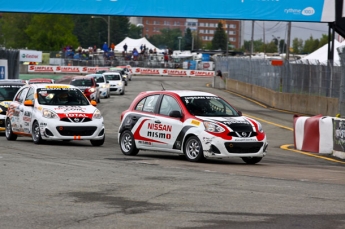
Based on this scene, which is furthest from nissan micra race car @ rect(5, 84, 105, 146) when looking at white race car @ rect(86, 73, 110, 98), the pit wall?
white race car @ rect(86, 73, 110, 98)

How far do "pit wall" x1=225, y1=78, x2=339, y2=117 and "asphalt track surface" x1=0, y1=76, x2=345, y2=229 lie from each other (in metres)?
15.9

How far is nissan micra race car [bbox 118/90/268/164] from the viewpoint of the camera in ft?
49.3

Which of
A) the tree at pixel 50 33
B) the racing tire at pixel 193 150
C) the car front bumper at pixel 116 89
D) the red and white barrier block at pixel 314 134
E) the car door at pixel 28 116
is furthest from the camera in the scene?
the tree at pixel 50 33

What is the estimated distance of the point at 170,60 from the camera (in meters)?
98.0

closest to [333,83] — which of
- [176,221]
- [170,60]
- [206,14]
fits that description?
[206,14]

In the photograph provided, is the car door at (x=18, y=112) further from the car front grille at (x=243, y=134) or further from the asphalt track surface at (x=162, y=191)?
the car front grille at (x=243, y=134)

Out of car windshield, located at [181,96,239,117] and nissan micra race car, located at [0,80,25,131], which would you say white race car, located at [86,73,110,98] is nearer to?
nissan micra race car, located at [0,80,25,131]

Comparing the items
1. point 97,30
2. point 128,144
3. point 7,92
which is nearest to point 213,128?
point 128,144

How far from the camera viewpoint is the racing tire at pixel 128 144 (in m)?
16.8

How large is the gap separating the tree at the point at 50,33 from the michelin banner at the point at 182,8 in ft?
295

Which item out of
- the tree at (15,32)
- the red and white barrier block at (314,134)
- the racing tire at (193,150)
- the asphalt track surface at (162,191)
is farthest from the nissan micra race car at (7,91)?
the tree at (15,32)

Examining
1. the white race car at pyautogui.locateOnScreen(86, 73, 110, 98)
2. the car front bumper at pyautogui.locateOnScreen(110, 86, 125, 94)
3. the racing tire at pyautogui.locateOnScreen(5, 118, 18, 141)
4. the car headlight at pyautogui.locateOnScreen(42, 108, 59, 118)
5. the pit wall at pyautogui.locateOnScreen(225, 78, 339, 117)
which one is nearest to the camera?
the car headlight at pyautogui.locateOnScreen(42, 108, 59, 118)

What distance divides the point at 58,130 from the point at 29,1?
17822 millimetres

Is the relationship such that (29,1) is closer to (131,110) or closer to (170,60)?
(131,110)
